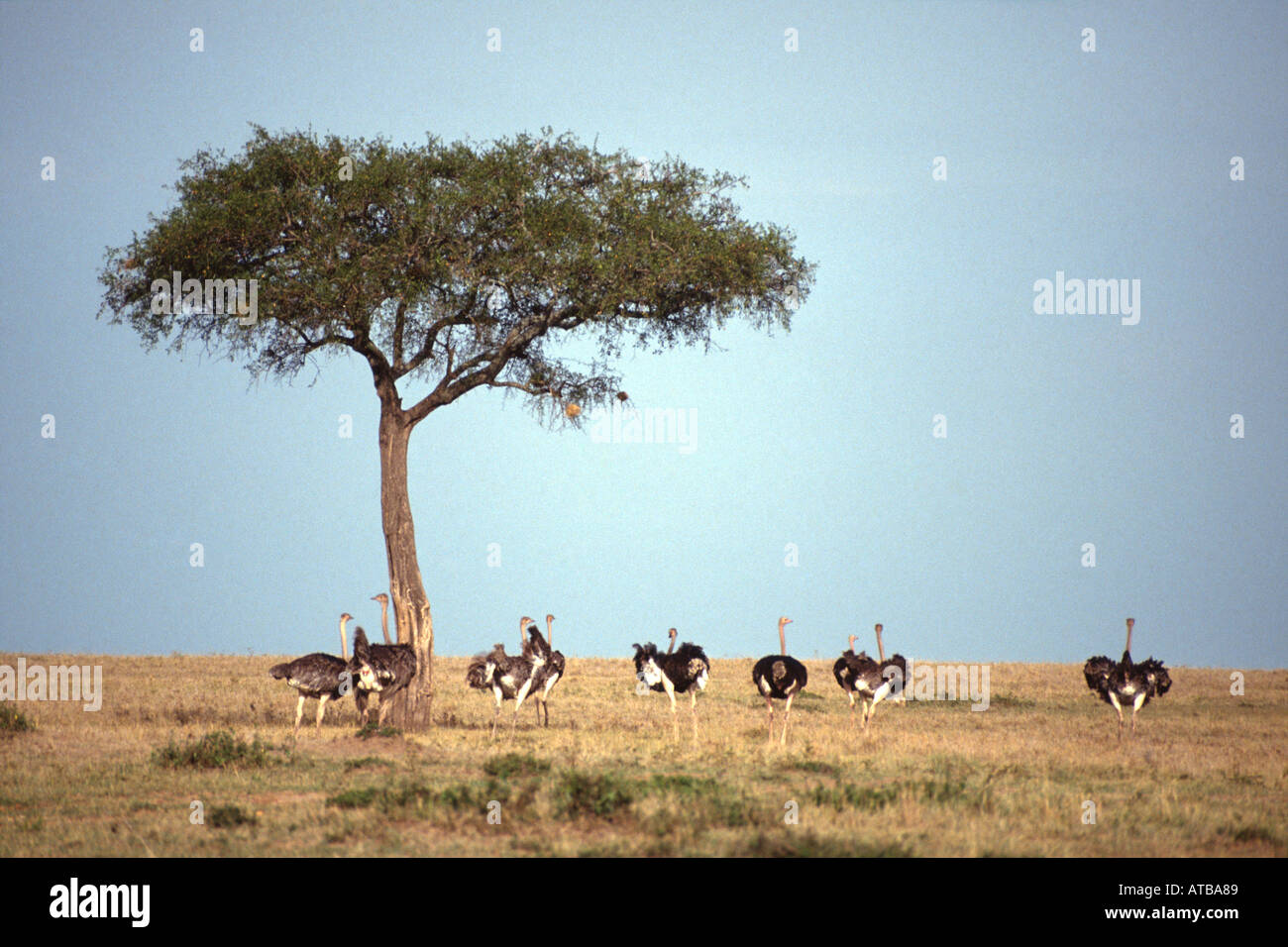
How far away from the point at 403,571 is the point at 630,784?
1134 centimetres

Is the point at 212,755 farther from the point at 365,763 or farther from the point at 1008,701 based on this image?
the point at 1008,701

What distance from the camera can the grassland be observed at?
1283cm

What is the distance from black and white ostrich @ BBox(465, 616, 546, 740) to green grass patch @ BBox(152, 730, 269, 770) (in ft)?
19.0

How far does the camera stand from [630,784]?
15641 millimetres

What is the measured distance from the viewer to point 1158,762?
20.7m

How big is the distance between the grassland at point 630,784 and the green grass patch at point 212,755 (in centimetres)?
3

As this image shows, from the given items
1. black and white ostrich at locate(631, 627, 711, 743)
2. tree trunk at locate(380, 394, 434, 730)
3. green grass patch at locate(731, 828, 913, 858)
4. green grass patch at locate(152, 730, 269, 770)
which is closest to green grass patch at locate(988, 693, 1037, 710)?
black and white ostrich at locate(631, 627, 711, 743)

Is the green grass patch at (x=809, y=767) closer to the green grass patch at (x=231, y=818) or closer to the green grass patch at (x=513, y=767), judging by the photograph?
the green grass patch at (x=513, y=767)

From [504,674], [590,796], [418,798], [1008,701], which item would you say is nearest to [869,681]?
[504,674]

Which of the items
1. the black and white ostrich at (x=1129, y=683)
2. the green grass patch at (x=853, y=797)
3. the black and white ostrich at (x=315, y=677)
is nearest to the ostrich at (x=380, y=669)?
the black and white ostrich at (x=315, y=677)

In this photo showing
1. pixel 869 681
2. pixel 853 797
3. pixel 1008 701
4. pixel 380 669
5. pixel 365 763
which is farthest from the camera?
pixel 1008 701
